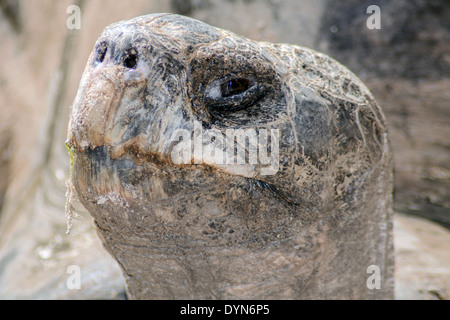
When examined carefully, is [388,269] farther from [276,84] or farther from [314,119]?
[276,84]

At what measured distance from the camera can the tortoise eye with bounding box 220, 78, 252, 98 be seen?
895mm

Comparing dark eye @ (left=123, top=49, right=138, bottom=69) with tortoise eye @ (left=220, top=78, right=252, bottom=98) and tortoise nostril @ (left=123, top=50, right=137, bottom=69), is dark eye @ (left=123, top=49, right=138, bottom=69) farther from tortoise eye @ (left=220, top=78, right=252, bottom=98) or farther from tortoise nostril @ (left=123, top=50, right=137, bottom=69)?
tortoise eye @ (left=220, top=78, right=252, bottom=98)

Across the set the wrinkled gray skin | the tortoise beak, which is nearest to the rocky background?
the wrinkled gray skin

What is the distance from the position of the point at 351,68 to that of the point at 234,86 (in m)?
1.62

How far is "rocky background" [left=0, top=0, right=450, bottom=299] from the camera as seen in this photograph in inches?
75.4

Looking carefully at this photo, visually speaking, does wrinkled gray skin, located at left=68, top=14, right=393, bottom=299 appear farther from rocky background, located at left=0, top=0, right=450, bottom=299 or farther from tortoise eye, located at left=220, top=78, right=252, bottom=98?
rocky background, located at left=0, top=0, right=450, bottom=299

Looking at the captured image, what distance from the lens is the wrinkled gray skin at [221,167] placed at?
83 cm

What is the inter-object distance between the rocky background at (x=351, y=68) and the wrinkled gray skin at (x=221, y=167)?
724 millimetres

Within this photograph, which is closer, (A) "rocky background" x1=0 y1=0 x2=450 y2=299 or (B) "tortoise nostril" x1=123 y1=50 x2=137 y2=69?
(B) "tortoise nostril" x1=123 y1=50 x2=137 y2=69

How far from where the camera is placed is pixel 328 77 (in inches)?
42.3

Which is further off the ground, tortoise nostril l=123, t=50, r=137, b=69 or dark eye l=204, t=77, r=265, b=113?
tortoise nostril l=123, t=50, r=137, b=69

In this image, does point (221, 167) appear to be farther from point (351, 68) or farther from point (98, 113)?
point (351, 68)

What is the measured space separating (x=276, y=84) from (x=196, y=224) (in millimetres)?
341

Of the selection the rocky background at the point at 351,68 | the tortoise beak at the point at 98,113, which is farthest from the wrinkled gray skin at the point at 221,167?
the rocky background at the point at 351,68
